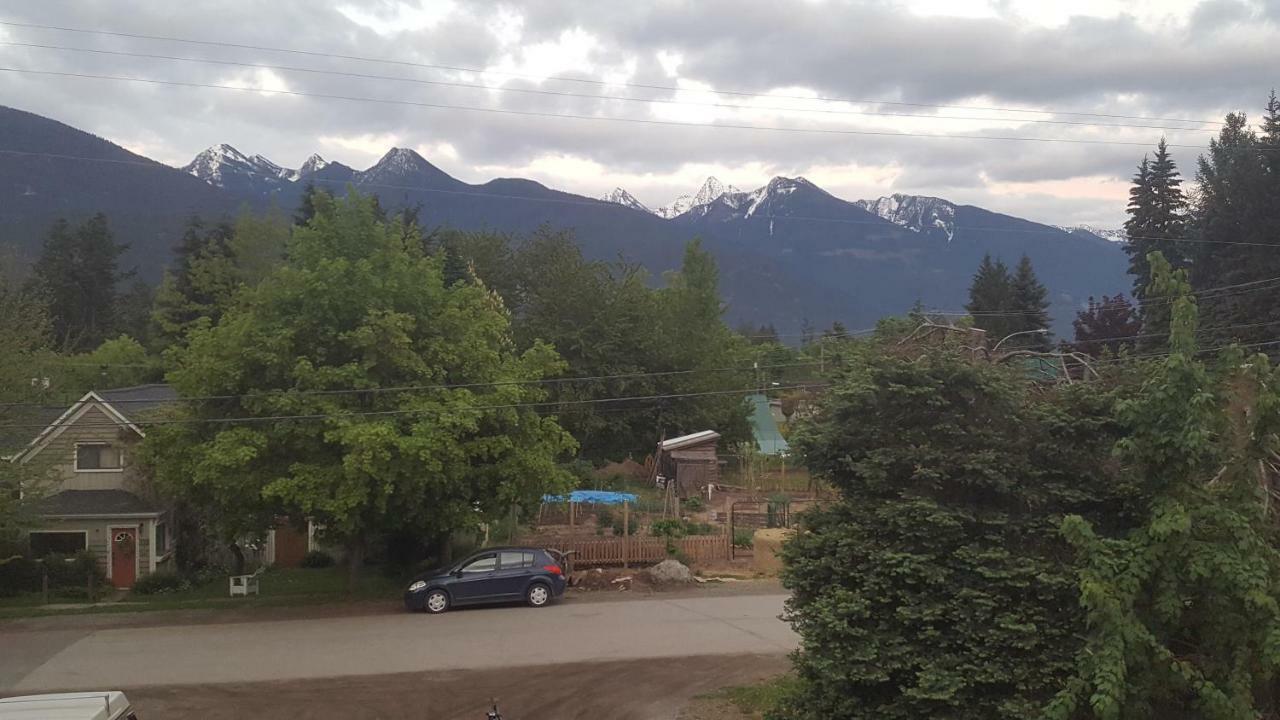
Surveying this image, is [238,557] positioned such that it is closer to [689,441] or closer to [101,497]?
[101,497]

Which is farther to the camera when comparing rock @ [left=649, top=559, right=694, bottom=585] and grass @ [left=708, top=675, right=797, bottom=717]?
A: rock @ [left=649, top=559, right=694, bottom=585]

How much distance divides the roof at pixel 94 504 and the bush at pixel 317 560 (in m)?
4.65

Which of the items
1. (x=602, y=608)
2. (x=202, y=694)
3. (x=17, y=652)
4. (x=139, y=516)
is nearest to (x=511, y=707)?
(x=202, y=694)

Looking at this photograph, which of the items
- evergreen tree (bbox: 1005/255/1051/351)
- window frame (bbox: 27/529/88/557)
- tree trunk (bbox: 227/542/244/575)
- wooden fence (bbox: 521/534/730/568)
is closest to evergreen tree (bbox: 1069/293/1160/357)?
evergreen tree (bbox: 1005/255/1051/351)

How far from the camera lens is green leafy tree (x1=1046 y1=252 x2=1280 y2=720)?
736cm

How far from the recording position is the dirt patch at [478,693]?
13625mm

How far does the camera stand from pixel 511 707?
13.7 meters

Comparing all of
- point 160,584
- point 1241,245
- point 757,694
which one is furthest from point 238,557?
point 1241,245

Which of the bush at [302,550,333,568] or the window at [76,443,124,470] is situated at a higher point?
the window at [76,443,124,470]

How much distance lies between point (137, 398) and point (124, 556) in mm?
6669

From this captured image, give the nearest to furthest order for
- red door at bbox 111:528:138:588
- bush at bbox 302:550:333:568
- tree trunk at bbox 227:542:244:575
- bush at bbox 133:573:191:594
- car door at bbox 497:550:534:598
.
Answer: car door at bbox 497:550:534:598 < bush at bbox 133:573:191:594 < tree trunk at bbox 227:542:244:575 < red door at bbox 111:528:138:588 < bush at bbox 302:550:333:568

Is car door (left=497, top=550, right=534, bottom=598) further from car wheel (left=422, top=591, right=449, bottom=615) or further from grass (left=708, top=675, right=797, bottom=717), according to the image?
grass (left=708, top=675, right=797, bottom=717)

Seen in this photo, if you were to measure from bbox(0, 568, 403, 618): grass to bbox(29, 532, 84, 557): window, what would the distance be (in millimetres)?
1361

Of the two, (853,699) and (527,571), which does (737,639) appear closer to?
(527,571)
